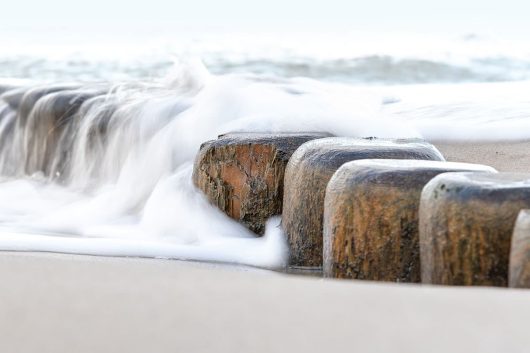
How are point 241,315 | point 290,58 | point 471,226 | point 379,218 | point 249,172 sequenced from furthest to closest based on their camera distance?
point 290,58
point 249,172
point 379,218
point 471,226
point 241,315

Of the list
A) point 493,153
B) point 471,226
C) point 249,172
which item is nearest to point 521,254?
point 471,226

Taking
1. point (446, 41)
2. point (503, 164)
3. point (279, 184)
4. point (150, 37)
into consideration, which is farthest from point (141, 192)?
point (150, 37)

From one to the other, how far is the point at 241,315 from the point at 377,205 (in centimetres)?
111

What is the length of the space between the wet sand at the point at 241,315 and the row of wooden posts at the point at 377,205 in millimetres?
446

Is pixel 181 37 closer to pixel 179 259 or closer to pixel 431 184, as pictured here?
pixel 179 259

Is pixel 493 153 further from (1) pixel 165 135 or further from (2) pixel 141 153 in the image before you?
(2) pixel 141 153

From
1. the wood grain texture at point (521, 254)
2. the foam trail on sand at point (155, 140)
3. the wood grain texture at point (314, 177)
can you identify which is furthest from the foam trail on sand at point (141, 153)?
the wood grain texture at point (521, 254)

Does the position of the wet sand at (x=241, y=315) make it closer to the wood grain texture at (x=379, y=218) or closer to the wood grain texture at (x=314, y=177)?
the wood grain texture at (x=379, y=218)

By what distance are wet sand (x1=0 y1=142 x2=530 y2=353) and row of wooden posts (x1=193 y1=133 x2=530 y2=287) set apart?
45 cm

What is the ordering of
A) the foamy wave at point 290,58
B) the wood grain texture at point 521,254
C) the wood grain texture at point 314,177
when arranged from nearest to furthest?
the wood grain texture at point 521,254
the wood grain texture at point 314,177
the foamy wave at point 290,58

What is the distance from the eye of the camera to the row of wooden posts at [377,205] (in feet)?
8.60

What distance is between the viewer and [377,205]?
2977 mm

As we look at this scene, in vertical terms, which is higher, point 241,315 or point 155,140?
point 241,315

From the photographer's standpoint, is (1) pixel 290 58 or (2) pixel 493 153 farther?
(1) pixel 290 58
